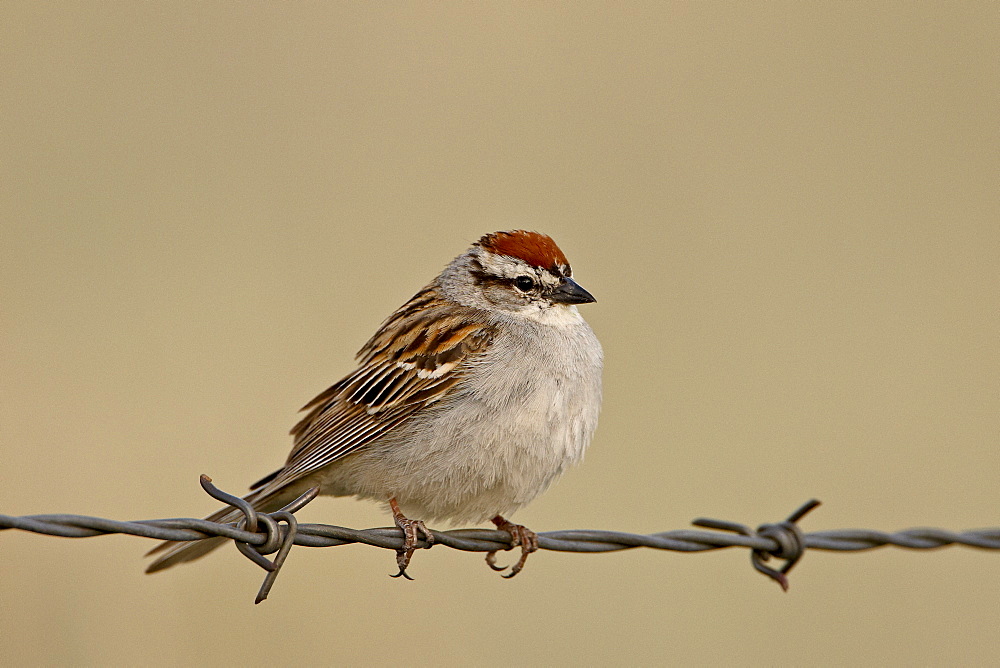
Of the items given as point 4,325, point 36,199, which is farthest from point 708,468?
point 36,199

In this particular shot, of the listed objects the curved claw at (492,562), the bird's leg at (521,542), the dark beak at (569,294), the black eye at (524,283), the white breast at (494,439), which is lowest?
the curved claw at (492,562)

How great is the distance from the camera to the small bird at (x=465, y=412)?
459cm

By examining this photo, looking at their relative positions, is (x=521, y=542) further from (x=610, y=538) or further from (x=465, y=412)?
(x=610, y=538)

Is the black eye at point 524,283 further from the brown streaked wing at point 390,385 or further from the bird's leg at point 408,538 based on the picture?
the bird's leg at point 408,538

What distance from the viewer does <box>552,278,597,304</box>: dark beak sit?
513cm

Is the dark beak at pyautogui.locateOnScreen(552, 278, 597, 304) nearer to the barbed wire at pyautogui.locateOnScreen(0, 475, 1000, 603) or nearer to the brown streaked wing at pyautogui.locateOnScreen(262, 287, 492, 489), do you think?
the brown streaked wing at pyautogui.locateOnScreen(262, 287, 492, 489)

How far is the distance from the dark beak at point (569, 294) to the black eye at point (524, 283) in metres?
0.12

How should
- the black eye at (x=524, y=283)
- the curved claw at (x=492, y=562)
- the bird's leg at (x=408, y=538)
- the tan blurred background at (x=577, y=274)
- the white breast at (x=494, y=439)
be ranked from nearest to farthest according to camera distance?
the bird's leg at (x=408, y=538) < the white breast at (x=494, y=439) < the curved claw at (x=492, y=562) < the black eye at (x=524, y=283) < the tan blurred background at (x=577, y=274)

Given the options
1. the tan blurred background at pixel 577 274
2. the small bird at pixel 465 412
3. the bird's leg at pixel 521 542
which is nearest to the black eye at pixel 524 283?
the small bird at pixel 465 412

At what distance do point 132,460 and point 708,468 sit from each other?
3674 millimetres

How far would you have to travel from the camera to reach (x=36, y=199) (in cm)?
816

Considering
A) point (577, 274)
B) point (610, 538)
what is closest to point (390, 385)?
point (610, 538)

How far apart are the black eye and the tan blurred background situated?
2.07 meters

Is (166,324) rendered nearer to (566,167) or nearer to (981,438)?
(566,167)
